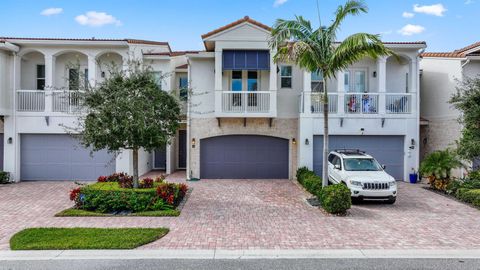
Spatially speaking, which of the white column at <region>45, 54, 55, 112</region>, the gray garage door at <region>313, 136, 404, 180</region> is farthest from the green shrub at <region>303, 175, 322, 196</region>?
the white column at <region>45, 54, 55, 112</region>

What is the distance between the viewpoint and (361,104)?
14773 millimetres

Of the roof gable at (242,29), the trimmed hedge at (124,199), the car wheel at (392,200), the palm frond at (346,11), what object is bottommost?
the car wheel at (392,200)

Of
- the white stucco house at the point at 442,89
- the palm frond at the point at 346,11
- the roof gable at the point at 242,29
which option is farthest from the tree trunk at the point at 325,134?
the white stucco house at the point at 442,89

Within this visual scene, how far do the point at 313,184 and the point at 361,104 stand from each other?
19.5ft

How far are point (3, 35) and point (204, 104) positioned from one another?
10566 mm

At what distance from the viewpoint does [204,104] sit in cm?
1548

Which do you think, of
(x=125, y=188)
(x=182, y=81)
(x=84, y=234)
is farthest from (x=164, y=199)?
(x=182, y=81)

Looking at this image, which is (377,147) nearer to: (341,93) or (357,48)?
(341,93)

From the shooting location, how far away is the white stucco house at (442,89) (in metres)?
14.4

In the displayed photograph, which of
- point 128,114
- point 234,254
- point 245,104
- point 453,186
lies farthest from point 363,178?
point 128,114

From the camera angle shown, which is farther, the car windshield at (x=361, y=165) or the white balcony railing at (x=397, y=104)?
the white balcony railing at (x=397, y=104)

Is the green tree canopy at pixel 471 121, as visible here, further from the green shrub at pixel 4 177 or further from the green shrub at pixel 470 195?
the green shrub at pixel 4 177

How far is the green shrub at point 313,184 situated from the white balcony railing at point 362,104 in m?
4.61

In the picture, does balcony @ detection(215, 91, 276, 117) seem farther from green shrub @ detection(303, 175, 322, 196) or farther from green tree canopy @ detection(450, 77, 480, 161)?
green tree canopy @ detection(450, 77, 480, 161)
